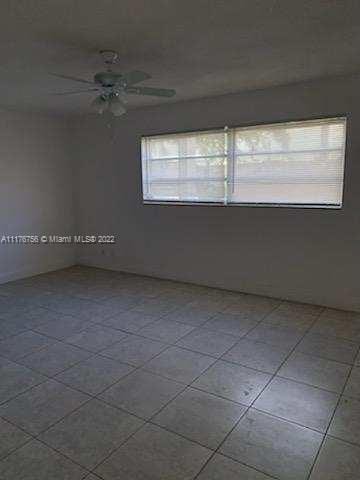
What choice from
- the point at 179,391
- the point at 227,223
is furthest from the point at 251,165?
the point at 179,391

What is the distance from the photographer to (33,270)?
5.27 meters

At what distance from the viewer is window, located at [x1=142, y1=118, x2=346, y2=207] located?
3.65m

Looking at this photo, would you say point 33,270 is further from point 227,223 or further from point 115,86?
point 115,86

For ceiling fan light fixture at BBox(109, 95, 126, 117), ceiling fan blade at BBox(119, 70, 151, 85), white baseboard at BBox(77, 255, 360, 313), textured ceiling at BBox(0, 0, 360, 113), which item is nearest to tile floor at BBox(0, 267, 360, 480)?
white baseboard at BBox(77, 255, 360, 313)

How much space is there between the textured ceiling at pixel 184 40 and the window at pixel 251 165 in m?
0.60

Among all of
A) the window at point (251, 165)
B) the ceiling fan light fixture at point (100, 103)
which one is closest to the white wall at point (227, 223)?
the window at point (251, 165)

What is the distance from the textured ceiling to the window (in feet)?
1.97

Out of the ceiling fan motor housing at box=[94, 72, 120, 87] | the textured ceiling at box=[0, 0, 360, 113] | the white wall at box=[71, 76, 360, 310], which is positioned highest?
the textured ceiling at box=[0, 0, 360, 113]

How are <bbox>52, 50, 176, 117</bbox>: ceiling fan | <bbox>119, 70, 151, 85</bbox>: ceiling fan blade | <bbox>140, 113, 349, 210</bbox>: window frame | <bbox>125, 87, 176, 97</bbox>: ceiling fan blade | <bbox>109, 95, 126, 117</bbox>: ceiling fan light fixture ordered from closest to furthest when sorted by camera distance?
1. <bbox>119, 70, 151, 85</bbox>: ceiling fan blade
2. <bbox>52, 50, 176, 117</bbox>: ceiling fan
3. <bbox>125, 87, 176, 97</bbox>: ceiling fan blade
4. <bbox>109, 95, 126, 117</bbox>: ceiling fan light fixture
5. <bbox>140, 113, 349, 210</bbox>: window frame

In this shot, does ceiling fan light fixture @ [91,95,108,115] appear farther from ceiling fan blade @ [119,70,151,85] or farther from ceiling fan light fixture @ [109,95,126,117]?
ceiling fan blade @ [119,70,151,85]

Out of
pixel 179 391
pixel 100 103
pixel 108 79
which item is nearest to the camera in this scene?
pixel 179 391

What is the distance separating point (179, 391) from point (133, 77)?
2228mm

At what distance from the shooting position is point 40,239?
5.34 m

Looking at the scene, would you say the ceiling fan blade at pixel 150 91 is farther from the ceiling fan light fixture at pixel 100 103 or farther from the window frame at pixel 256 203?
the window frame at pixel 256 203
